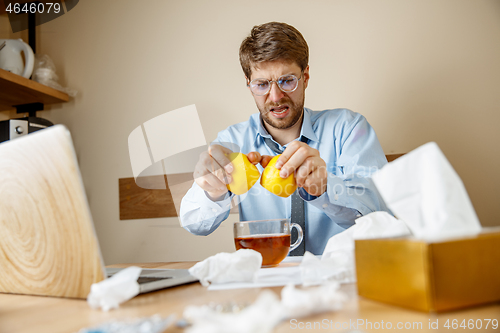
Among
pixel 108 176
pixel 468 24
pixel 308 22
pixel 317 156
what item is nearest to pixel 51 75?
pixel 108 176

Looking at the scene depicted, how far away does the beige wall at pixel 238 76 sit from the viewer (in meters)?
1.43

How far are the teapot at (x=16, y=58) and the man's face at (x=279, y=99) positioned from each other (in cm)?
113

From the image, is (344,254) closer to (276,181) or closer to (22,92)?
(276,181)

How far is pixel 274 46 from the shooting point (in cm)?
127

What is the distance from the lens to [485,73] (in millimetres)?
1419

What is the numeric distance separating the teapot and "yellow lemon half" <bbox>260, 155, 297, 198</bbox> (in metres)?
1.45

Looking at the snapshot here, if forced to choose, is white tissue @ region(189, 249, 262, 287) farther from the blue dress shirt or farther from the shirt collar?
the shirt collar

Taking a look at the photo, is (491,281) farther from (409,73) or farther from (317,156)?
(409,73)

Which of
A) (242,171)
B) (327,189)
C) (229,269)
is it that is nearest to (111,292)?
(229,269)

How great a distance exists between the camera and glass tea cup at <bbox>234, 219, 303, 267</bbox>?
2.23ft

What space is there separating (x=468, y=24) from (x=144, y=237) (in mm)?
1684

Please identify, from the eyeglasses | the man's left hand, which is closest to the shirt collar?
the eyeglasses

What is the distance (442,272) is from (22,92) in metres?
1.92

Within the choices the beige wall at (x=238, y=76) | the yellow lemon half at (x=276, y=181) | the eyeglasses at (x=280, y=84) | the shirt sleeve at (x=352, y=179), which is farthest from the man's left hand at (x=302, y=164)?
the beige wall at (x=238, y=76)
